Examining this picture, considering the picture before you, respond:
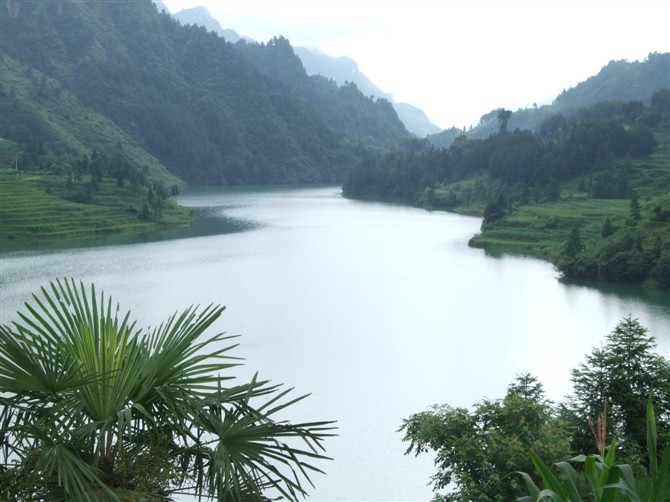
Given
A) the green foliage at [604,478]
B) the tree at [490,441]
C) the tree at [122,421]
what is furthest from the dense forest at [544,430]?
the tree at [122,421]

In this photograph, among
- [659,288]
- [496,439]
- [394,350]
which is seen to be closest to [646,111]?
[659,288]

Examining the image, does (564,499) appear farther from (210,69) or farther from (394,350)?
(210,69)

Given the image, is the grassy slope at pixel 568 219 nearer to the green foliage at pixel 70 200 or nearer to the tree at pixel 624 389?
the green foliage at pixel 70 200

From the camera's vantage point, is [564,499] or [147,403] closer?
[564,499]

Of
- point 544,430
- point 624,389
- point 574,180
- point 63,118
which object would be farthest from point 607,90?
point 544,430

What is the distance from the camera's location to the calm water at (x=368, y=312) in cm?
2023

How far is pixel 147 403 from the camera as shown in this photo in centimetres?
425

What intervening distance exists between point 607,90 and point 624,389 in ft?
542

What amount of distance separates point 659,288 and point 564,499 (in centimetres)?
4013

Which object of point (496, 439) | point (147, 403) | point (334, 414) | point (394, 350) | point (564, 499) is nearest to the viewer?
point (564, 499)

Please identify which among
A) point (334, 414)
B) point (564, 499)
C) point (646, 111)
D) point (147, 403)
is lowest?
point (334, 414)

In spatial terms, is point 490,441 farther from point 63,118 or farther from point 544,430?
point 63,118

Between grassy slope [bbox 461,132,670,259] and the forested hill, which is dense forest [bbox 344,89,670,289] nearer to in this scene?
grassy slope [bbox 461,132,670,259]

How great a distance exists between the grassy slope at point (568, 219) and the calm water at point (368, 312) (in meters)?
3.05
